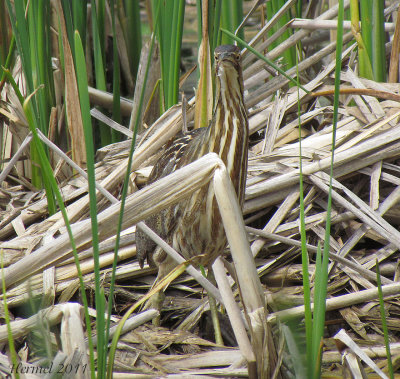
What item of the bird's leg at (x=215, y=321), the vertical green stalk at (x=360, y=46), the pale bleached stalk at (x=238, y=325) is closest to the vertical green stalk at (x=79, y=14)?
the vertical green stalk at (x=360, y=46)

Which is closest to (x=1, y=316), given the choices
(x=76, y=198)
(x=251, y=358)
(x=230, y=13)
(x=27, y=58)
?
(x=76, y=198)

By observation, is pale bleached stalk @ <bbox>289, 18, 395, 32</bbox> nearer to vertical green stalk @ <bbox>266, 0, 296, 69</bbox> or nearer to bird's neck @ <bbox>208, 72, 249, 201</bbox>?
vertical green stalk @ <bbox>266, 0, 296, 69</bbox>

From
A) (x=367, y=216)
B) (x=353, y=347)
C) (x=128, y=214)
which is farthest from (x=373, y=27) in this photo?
(x=128, y=214)

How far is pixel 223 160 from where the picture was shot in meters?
1.97

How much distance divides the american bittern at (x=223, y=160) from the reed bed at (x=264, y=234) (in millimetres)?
132

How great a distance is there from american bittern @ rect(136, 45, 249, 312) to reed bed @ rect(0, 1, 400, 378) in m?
0.13

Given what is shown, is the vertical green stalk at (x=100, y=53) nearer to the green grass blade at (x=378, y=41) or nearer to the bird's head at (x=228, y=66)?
the bird's head at (x=228, y=66)

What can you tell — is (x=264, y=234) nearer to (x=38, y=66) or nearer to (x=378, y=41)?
(x=378, y=41)

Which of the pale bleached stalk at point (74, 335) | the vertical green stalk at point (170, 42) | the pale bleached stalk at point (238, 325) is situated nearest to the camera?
the pale bleached stalk at point (74, 335)

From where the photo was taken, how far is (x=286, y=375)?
1523 mm

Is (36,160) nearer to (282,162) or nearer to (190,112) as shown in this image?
(190,112)

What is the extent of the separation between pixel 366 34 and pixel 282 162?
1.86 ft

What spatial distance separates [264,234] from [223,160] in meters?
Result: 0.37

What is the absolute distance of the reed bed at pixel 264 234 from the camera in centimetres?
155
